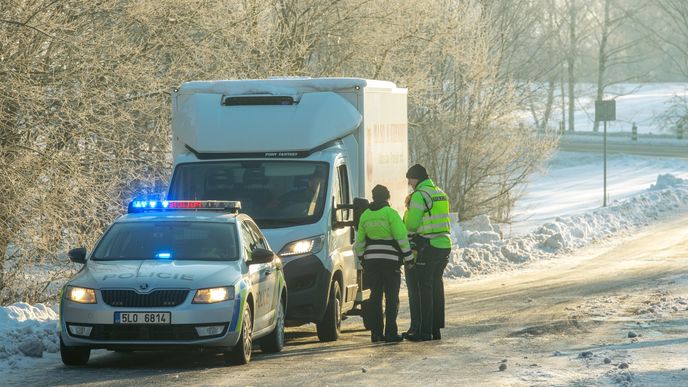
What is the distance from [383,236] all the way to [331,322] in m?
1.14

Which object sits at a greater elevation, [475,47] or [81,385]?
[475,47]

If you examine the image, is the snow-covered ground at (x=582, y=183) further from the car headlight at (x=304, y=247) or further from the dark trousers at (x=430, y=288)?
the car headlight at (x=304, y=247)

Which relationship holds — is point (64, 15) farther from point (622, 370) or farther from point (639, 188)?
point (639, 188)

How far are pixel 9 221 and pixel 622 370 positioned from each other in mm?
9170

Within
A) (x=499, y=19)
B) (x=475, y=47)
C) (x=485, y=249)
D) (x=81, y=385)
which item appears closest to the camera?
(x=81, y=385)

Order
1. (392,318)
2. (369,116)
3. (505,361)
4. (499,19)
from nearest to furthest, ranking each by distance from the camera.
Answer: (505,361), (392,318), (369,116), (499,19)

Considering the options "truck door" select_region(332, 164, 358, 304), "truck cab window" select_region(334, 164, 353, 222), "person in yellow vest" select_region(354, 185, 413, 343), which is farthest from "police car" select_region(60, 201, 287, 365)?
"truck cab window" select_region(334, 164, 353, 222)

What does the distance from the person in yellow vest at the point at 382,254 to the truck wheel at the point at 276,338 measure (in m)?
1.30

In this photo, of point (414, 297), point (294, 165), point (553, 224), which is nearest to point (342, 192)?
point (294, 165)

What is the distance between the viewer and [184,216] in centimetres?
1279

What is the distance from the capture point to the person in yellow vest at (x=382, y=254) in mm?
13898

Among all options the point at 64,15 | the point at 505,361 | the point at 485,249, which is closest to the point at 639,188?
the point at 485,249

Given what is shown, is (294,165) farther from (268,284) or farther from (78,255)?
(78,255)

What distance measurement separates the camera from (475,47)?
32.5 meters
